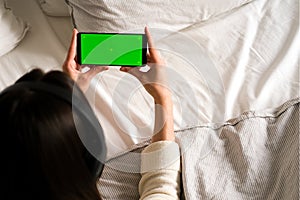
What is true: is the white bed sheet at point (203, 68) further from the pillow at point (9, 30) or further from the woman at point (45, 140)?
the woman at point (45, 140)

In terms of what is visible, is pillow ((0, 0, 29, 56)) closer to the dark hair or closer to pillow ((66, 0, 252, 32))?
pillow ((66, 0, 252, 32))

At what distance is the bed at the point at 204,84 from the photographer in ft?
2.81

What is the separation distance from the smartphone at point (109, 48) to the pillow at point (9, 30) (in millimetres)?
276

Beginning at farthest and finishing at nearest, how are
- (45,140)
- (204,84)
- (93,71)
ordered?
1. (204,84)
2. (93,71)
3. (45,140)

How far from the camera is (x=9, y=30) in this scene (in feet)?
3.60

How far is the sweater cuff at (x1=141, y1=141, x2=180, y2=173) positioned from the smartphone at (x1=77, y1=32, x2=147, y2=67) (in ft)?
0.56

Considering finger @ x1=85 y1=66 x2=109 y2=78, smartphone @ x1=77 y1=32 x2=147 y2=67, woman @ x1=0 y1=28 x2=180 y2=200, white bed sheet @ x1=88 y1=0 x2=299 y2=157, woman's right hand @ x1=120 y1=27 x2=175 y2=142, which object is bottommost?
white bed sheet @ x1=88 y1=0 x2=299 y2=157

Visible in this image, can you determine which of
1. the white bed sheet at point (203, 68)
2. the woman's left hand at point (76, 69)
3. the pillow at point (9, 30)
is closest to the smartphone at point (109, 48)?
the woman's left hand at point (76, 69)

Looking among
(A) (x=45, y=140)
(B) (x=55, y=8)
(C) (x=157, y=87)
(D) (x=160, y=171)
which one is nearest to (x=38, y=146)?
(A) (x=45, y=140)

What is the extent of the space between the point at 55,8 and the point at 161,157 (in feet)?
1.75

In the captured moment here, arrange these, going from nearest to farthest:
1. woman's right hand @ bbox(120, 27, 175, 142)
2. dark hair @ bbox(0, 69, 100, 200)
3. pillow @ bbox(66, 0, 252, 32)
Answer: dark hair @ bbox(0, 69, 100, 200), woman's right hand @ bbox(120, 27, 175, 142), pillow @ bbox(66, 0, 252, 32)

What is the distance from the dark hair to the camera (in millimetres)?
544

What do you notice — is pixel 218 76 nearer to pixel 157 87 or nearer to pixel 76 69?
pixel 157 87

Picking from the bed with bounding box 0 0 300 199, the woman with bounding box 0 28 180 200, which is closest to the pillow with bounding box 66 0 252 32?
the bed with bounding box 0 0 300 199
